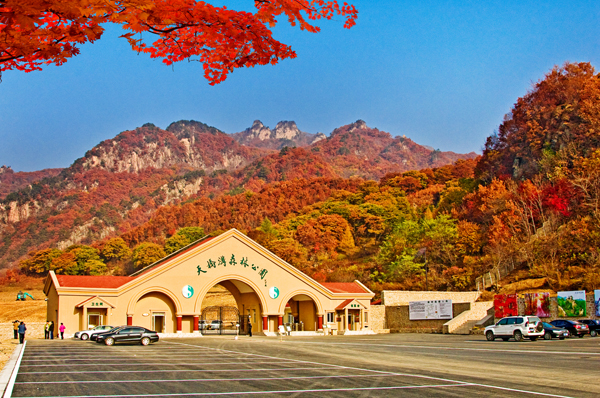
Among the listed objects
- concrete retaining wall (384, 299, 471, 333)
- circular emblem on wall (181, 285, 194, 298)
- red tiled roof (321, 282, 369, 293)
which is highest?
circular emblem on wall (181, 285, 194, 298)

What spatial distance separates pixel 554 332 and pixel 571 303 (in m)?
6.85

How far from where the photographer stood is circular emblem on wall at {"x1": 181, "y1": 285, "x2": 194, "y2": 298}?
41594 mm

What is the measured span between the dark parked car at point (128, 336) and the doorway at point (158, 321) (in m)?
10.6

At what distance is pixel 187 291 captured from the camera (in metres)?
41.7

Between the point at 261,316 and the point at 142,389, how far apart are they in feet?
112

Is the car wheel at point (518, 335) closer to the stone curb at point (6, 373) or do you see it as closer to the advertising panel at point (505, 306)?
the advertising panel at point (505, 306)

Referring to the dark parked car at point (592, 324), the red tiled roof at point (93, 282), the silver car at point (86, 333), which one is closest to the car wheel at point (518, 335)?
the dark parked car at point (592, 324)

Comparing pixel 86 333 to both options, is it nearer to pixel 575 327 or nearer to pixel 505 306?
pixel 505 306

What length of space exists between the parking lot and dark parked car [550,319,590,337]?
11939 mm

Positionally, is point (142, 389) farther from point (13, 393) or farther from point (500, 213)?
point (500, 213)

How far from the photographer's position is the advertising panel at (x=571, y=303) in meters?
35.4

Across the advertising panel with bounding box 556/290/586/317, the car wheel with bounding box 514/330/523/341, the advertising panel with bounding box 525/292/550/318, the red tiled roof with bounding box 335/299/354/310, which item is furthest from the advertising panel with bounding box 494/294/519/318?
the red tiled roof with bounding box 335/299/354/310

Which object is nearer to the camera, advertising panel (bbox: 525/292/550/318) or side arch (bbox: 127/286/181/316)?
advertising panel (bbox: 525/292/550/318)

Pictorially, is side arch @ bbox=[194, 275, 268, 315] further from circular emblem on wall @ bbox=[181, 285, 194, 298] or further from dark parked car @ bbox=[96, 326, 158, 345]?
dark parked car @ bbox=[96, 326, 158, 345]
